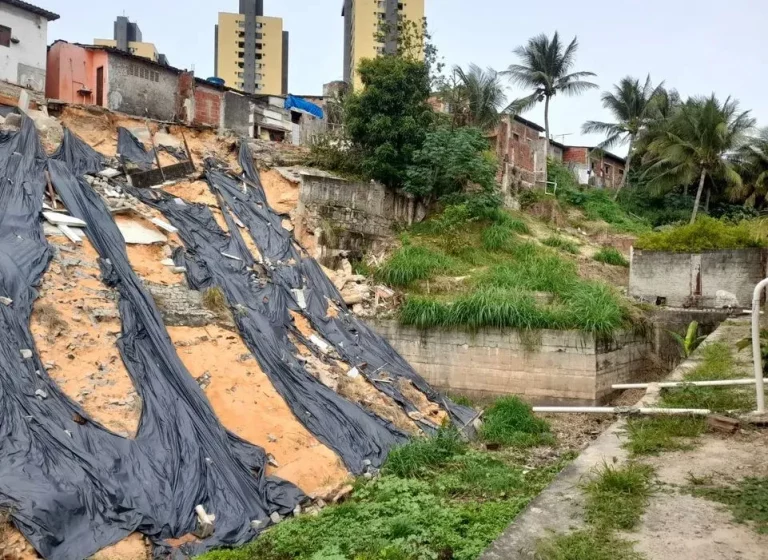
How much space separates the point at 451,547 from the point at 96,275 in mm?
7244

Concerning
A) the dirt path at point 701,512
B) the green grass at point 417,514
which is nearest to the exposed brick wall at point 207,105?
the green grass at point 417,514

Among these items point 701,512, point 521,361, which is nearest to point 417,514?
point 701,512

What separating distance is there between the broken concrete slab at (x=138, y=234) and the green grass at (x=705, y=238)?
1123cm

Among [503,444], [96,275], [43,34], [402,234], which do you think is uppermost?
[43,34]

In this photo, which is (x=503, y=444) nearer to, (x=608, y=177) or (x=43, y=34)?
(x=43, y=34)

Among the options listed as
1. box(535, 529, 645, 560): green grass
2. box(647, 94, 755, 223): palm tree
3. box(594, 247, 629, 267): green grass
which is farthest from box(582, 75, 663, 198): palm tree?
box(535, 529, 645, 560): green grass

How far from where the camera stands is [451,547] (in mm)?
5367

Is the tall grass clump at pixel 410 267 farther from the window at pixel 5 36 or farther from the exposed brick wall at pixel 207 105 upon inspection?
the window at pixel 5 36

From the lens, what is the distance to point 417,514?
621cm

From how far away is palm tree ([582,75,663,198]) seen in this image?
98.8 ft

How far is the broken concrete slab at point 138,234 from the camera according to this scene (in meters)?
11.5

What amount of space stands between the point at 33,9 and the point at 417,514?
2083 centimetres

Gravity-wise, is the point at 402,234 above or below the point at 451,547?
above

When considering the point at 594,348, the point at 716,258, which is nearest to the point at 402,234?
the point at 594,348
